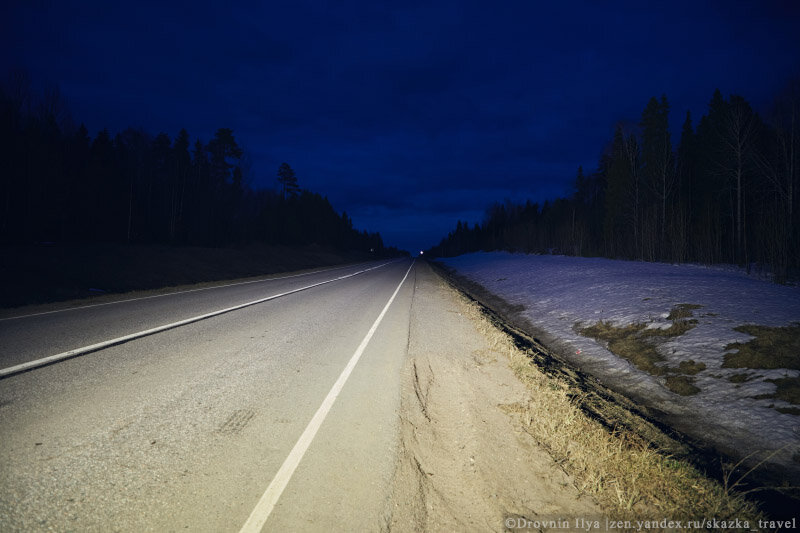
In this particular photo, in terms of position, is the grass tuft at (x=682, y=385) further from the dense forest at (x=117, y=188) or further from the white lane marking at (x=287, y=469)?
the dense forest at (x=117, y=188)

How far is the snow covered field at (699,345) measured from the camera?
12.7 feet

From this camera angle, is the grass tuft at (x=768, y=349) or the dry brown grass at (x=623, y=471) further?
the grass tuft at (x=768, y=349)

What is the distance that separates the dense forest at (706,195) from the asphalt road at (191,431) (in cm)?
1512

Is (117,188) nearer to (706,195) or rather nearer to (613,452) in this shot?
(613,452)

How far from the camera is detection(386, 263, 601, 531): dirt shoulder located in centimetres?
237

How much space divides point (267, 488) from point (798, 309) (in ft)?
33.3

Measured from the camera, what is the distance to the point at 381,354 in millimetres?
5996

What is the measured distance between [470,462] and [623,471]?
1.30 metres

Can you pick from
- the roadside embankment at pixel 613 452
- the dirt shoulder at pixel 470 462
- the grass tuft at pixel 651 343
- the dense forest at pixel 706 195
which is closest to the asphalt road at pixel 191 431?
the dirt shoulder at pixel 470 462

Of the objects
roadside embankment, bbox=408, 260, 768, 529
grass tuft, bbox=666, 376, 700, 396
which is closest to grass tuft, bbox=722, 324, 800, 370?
grass tuft, bbox=666, 376, 700, 396

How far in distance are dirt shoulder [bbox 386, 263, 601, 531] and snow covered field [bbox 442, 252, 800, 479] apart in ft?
7.22

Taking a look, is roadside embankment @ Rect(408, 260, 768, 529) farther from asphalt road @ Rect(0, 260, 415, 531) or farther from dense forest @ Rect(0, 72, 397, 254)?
dense forest @ Rect(0, 72, 397, 254)

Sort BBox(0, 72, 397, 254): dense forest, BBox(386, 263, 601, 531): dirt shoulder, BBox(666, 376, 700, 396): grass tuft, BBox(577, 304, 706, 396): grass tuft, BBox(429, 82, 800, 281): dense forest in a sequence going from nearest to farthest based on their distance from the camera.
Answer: BBox(386, 263, 601, 531): dirt shoulder < BBox(666, 376, 700, 396): grass tuft < BBox(577, 304, 706, 396): grass tuft < BBox(429, 82, 800, 281): dense forest < BBox(0, 72, 397, 254): dense forest

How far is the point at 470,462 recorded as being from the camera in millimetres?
2943
